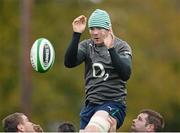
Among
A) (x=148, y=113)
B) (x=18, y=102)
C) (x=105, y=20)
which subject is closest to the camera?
(x=105, y=20)

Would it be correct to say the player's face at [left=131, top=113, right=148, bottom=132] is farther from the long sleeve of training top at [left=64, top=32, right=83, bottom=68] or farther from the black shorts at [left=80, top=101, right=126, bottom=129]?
the long sleeve of training top at [left=64, top=32, right=83, bottom=68]

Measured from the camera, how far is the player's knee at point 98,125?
1126cm

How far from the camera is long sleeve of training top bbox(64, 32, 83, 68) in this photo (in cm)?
1156

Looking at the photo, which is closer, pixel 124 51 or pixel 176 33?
pixel 124 51

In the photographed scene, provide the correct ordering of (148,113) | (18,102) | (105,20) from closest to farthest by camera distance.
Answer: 1. (105,20)
2. (148,113)
3. (18,102)

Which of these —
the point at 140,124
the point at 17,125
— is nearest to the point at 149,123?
the point at 140,124

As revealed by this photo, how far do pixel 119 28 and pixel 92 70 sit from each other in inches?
742

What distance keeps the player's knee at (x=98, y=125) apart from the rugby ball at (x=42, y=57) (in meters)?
1.12

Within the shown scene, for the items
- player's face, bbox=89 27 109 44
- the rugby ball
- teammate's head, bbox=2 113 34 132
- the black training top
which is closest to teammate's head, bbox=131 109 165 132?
teammate's head, bbox=2 113 34 132

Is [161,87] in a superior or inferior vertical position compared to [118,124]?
inferior

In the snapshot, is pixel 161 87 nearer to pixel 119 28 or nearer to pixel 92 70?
pixel 119 28

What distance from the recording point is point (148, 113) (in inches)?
532

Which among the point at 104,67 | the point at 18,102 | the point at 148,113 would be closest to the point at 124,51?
the point at 104,67

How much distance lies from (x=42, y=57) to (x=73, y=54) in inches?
24.8
